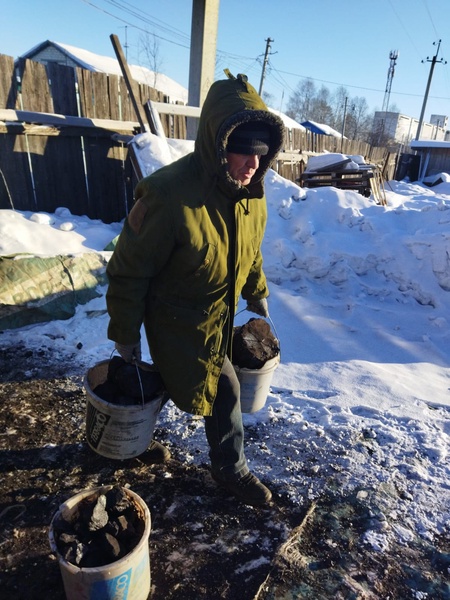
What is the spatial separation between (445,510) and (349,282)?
3.86 metres

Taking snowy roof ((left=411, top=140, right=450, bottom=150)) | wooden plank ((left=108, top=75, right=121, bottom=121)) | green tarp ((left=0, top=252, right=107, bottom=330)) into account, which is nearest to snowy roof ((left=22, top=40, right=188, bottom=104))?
snowy roof ((left=411, top=140, right=450, bottom=150))

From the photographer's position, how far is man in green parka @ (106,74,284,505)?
1971mm

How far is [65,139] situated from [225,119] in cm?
513

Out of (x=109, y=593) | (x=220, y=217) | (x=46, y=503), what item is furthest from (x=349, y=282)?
(x=109, y=593)

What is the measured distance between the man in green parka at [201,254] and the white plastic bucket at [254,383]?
433 millimetres

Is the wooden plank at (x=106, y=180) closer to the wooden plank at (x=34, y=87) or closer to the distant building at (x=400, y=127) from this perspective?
the wooden plank at (x=34, y=87)

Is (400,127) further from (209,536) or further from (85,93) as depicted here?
(209,536)

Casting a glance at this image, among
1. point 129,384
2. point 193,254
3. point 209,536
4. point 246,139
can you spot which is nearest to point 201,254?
point 193,254

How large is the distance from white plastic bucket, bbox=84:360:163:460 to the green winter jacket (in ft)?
0.61

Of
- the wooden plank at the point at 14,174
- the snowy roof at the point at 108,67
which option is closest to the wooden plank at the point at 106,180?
the wooden plank at the point at 14,174

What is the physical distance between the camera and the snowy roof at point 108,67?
85.0ft

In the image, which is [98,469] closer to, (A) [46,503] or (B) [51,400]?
(A) [46,503]

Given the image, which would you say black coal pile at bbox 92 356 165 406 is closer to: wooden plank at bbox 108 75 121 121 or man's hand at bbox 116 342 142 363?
man's hand at bbox 116 342 142 363

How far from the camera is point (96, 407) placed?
217 centimetres
